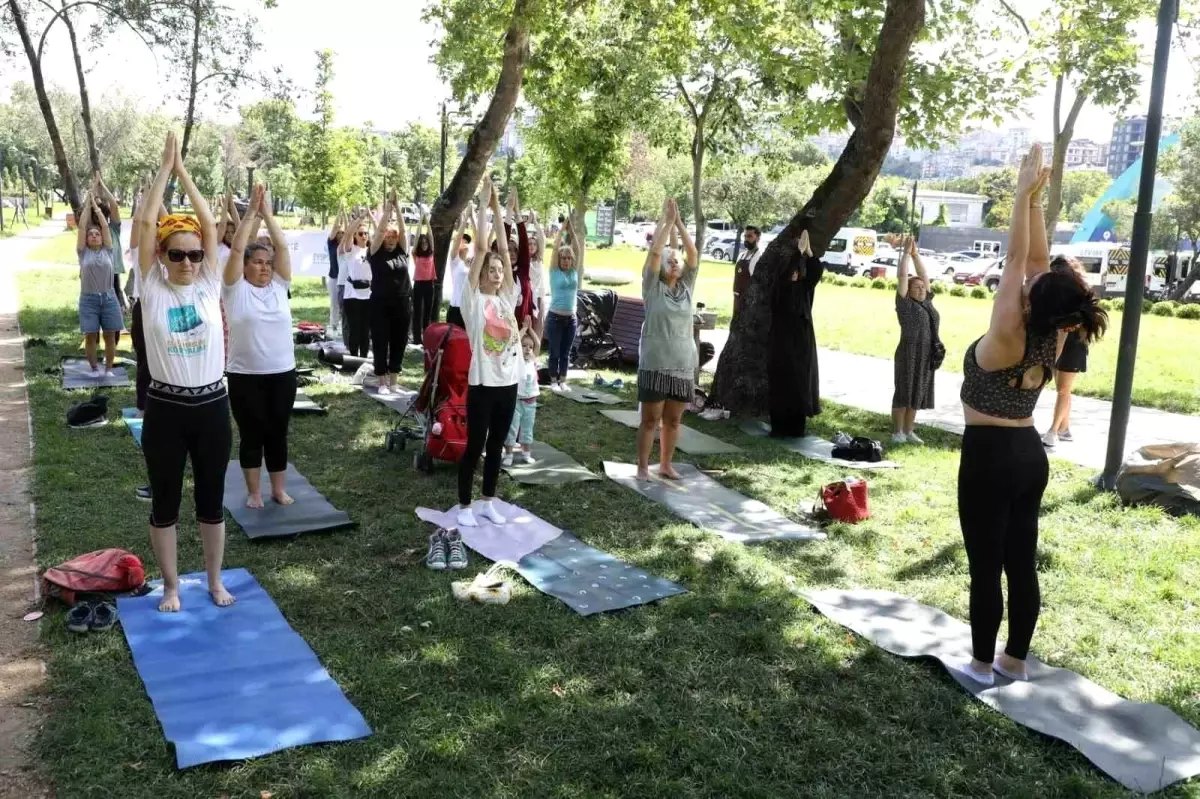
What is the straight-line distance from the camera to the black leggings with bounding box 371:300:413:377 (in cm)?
1002

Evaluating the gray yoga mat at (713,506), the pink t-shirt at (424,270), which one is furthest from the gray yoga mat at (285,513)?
the pink t-shirt at (424,270)

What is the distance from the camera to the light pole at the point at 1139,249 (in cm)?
715

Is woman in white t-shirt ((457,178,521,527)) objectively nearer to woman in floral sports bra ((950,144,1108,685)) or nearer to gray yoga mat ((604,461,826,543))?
gray yoga mat ((604,461,826,543))

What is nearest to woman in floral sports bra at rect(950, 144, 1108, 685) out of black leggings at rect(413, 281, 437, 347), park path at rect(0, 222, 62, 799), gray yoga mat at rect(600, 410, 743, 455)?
park path at rect(0, 222, 62, 799)

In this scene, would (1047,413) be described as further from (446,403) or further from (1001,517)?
(1001,517)

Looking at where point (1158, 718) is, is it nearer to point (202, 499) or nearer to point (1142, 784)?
point (1142, 784)

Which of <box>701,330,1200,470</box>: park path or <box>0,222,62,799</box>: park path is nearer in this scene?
<box>0,222,62,799</box>: park path

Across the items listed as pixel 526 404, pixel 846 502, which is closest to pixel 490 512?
pixel 526 404

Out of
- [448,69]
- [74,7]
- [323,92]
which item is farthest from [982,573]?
[323,92]

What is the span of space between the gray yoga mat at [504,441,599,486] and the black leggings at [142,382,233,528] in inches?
121

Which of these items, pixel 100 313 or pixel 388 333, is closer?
pixel 100 313

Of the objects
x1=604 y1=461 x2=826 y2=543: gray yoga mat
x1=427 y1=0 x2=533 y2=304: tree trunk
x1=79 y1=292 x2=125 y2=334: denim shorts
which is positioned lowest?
x1=604 y1=461 x2=826 y2=543: gray yoga mat

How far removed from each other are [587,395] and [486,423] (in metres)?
5.03

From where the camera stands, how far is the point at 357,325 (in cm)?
1212
